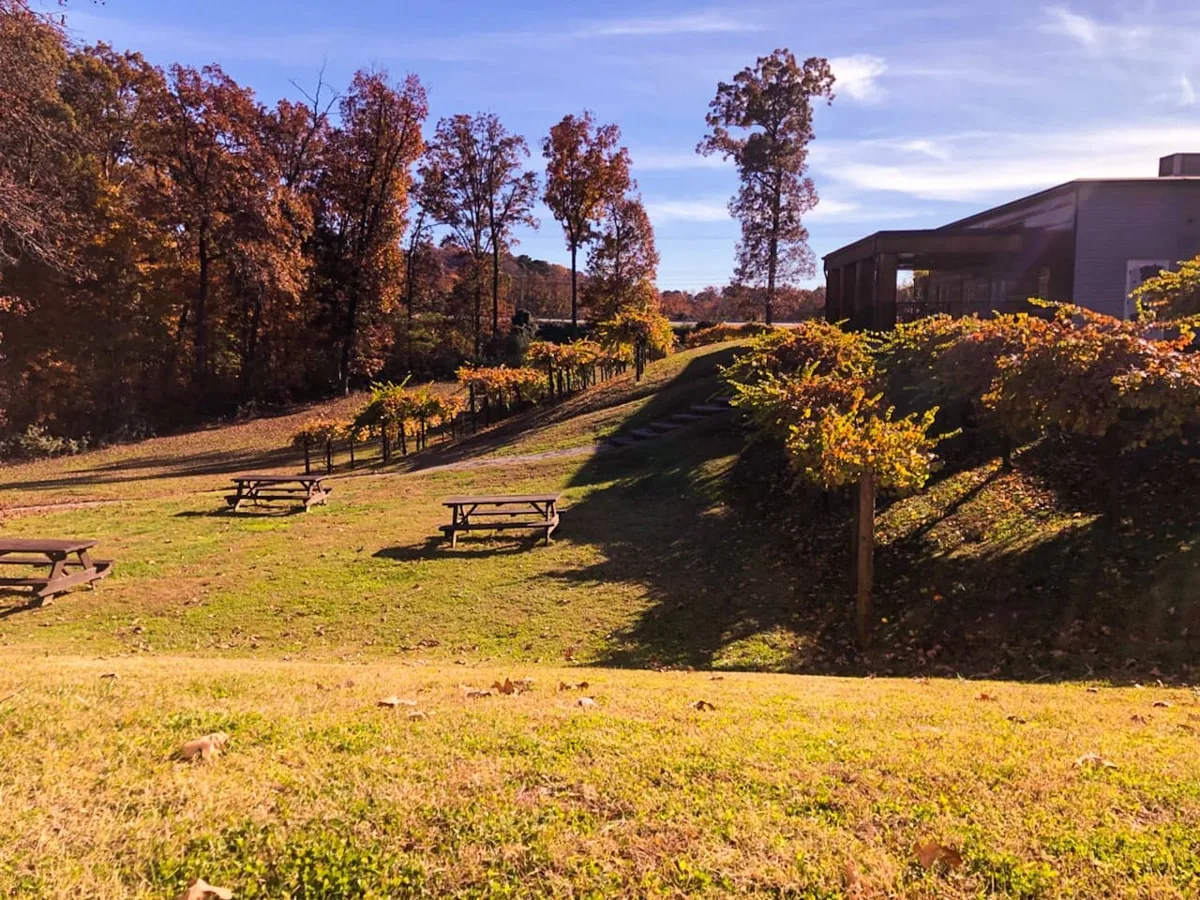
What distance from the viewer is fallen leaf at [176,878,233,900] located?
227 centimetres

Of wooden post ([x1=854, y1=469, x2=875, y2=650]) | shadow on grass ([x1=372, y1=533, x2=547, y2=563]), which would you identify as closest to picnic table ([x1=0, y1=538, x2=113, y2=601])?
shadow on grass ([x1=372, y1=533, x2=547, y2=563])

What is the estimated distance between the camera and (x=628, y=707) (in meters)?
4.16

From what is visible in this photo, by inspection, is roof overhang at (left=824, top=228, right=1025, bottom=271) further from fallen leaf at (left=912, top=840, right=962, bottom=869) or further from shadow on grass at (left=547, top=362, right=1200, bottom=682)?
fallen leaf at (left=912, top=840, right=962, bottom=869)

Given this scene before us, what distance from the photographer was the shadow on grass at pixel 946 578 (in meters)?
6.66

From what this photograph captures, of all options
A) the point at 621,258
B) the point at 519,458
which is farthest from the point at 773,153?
the point at 519,458

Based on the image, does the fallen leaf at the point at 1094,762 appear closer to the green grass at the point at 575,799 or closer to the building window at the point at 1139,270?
the green grass at the point at 575,799

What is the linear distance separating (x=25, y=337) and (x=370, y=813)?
31.7 m

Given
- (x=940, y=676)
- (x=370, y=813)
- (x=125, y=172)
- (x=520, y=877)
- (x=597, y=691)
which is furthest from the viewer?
(x=125, y=172)

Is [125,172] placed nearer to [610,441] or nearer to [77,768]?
[610,441]

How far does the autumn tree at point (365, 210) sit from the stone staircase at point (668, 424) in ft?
66.3

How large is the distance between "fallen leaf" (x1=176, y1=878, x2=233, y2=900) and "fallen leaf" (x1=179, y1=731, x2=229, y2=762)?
0.91 m

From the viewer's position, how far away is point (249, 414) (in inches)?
1224

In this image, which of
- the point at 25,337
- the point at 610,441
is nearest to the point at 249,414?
the point at 25,337

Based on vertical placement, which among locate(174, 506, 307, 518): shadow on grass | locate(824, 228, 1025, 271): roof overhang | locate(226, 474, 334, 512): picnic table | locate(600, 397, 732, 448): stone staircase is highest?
locate(824, 228, 1025, 271): roof overhang
